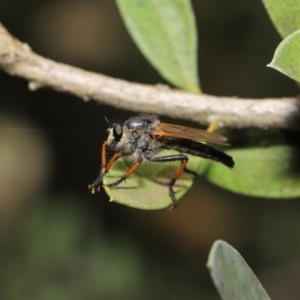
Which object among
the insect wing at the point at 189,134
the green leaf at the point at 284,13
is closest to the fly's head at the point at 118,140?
the insect wing at the point at 189,134

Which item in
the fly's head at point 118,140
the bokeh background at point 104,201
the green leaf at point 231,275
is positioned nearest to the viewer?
the green leaf at point 231,275

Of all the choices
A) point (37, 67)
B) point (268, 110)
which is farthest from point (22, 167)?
point (268, 110)

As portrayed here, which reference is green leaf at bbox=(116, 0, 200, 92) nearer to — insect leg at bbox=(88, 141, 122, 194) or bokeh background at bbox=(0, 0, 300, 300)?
insect leg at bbox=(88, 141, 122, 194)

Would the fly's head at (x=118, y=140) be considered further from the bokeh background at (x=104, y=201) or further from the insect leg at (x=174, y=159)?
the bokeh background at (x=104, y=201)

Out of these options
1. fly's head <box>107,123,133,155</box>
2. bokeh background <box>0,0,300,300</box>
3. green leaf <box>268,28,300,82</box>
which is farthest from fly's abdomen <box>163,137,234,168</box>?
bokeh background <box>0,0,300,300</box>

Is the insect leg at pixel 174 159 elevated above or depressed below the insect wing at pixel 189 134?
below

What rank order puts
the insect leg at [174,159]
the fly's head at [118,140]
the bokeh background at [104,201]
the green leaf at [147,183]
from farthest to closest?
the bokeh background at [104,201] → the fly's head at [118,140] → the insect leg at [174,159] → the green leaf at [147,183]
